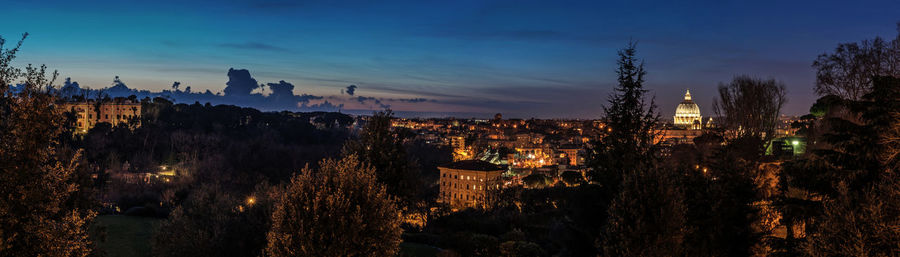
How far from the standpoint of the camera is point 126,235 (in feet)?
54.2

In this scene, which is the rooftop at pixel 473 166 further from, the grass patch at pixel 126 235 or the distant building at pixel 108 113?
the distant building at pixel 108 113

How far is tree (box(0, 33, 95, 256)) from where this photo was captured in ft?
21.0

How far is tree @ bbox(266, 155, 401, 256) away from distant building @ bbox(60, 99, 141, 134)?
79.3 meters

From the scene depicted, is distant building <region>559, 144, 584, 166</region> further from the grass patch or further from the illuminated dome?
the grass patch

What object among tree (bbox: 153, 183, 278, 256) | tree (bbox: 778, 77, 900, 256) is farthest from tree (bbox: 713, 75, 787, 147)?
tree (bbox: 153, 183, 278, 256)

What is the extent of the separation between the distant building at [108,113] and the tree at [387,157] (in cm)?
7390

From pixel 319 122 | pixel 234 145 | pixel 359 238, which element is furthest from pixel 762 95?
pixel 319 122

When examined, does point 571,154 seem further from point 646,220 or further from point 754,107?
point 646,220

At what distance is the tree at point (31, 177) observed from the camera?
252 inches

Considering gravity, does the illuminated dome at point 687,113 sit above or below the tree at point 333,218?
above

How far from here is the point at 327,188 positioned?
7.80 m

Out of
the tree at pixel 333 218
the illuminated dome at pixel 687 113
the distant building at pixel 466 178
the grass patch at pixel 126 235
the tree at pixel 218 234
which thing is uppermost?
the illuminated dome at pixel 687 113

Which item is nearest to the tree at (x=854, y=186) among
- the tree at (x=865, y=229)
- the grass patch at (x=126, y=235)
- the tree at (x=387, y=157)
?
the tree at (x=865, y=229)

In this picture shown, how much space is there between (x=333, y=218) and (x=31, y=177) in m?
4.08
